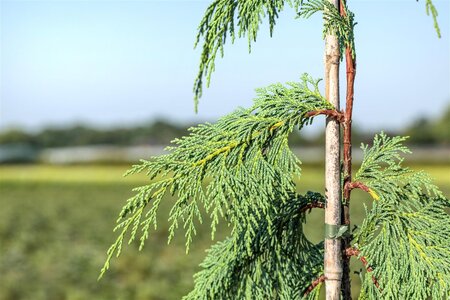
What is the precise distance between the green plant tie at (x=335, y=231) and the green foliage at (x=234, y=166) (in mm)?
298

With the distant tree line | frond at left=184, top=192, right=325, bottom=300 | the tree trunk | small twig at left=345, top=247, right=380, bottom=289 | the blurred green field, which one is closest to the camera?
the tree trunk

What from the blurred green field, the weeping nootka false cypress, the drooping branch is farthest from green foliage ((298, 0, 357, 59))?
the blurred green field

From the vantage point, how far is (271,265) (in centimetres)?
355

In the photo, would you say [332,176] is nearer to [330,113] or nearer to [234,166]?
[330,113]

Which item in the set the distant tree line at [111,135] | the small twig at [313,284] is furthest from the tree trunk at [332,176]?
the distant tree line at [111,135]

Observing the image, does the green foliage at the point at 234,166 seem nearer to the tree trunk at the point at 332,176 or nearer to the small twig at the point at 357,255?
the tree trunk at the point at 332,176

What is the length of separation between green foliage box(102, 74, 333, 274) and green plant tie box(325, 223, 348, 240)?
0.98 feet

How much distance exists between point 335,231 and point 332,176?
11.1 inches

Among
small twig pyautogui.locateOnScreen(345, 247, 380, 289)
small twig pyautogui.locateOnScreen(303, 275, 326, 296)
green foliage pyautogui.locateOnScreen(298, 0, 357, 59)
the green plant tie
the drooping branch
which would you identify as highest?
green foliage pyautogui.locateOnScreen(298, 0, 357, 59)

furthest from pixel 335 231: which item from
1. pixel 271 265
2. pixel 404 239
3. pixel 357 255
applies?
pixel 271 265

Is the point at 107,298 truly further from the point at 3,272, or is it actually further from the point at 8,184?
the point at 8,184

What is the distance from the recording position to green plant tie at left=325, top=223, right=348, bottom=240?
3.24 metres

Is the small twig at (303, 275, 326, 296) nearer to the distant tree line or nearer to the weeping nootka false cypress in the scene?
the weeping nootka false cypress

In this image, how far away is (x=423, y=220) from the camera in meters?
3.35
